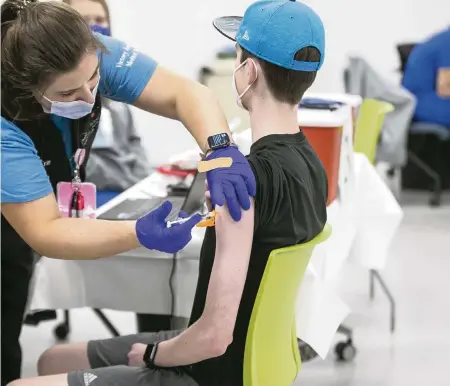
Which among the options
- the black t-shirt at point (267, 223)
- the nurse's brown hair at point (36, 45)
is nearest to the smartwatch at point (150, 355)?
the black t-shirt at point (267, 223)

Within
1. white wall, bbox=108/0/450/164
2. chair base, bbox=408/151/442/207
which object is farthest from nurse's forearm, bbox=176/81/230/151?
chair base, bbox=408/151/442/207

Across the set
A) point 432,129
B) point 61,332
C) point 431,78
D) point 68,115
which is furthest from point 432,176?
point 68,115

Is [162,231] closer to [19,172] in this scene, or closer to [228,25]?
[19,172]

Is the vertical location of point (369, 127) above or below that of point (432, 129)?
above

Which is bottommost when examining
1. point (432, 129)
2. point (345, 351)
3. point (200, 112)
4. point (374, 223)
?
point (345, 351)

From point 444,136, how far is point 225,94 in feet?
4.51

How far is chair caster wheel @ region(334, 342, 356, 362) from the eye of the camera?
2801 mm

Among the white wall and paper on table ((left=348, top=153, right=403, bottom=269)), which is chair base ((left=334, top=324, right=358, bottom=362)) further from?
the white wall

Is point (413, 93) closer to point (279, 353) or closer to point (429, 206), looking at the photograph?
point (429, 206)

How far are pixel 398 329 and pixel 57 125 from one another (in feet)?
5.91

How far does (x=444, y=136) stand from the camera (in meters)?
4.90

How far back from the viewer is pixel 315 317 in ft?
6.66

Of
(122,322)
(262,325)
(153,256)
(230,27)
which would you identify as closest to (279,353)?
(262,325)

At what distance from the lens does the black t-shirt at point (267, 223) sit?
146 cm
